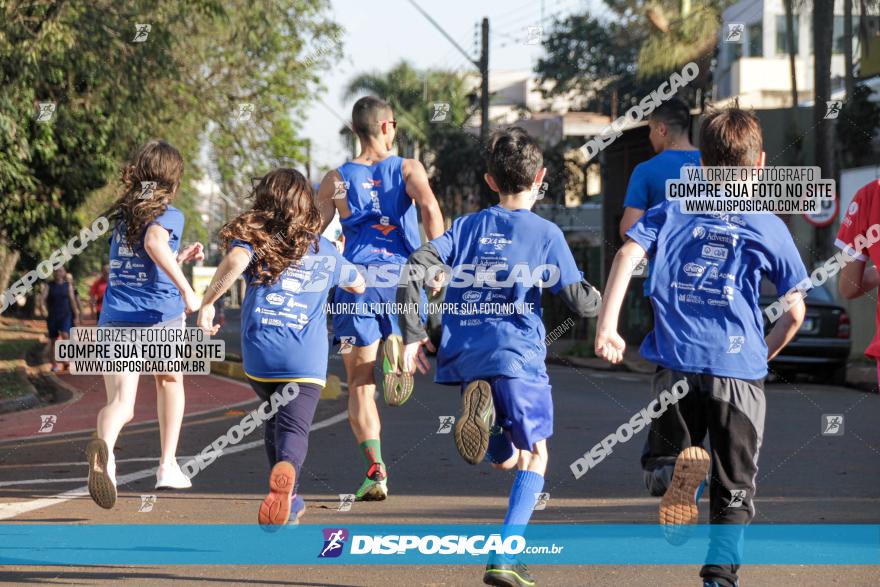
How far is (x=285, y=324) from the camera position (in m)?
6.18

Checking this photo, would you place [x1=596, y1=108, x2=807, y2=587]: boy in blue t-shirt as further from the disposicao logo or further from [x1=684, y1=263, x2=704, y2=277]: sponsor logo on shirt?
the disposicao logo

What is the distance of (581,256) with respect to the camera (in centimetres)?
3262

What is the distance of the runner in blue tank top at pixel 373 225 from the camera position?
748 cm

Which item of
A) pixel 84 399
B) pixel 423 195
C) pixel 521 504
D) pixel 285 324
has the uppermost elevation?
pixel 423 195

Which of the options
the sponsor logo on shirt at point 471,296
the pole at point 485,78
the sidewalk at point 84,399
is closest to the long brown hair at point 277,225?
the sponsor logo on shirt at point 471,296

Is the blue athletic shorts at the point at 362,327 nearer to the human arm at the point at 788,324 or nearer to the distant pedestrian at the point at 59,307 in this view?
the human arm at the point at 788,324

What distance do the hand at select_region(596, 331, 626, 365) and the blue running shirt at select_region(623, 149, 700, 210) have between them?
194cm

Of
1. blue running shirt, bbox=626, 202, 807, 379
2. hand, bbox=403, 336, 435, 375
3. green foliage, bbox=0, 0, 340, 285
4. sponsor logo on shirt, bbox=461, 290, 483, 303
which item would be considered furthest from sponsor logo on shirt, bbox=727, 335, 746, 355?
green foliage, bbox=0, 0, 340, 285

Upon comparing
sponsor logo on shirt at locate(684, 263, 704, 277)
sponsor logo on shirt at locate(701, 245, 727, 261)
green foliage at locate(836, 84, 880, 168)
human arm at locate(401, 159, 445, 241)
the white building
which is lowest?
sponsor logo on shirt at locate(684, 263, 704, 277)

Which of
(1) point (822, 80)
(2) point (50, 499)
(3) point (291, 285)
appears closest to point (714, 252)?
(3) point (291, 285)

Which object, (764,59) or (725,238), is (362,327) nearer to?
(725,238)

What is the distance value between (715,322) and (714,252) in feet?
0.88

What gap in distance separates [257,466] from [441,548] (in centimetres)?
326

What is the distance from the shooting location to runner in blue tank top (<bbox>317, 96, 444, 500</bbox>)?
7480 millimetres
